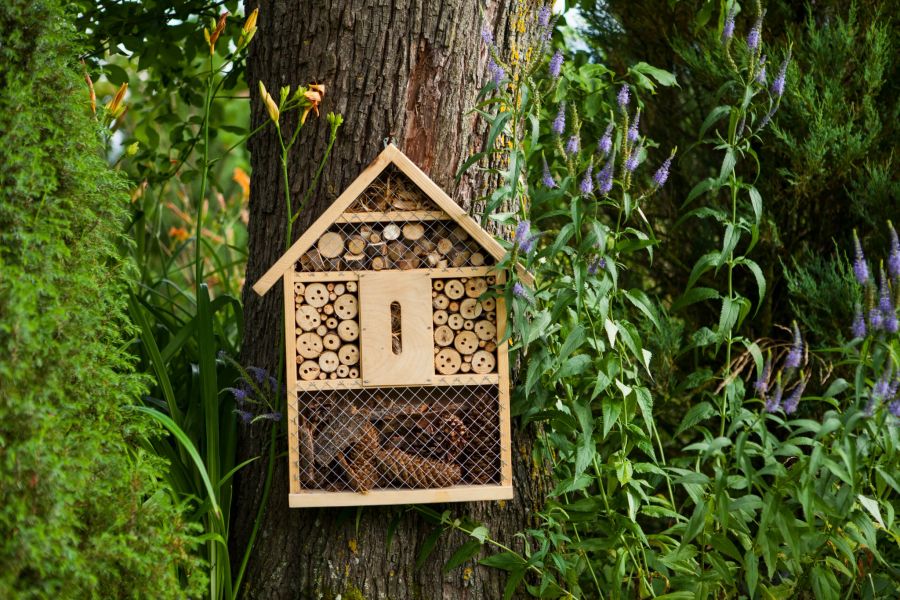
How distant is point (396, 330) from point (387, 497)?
41cm

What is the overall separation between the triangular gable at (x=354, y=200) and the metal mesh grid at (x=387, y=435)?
1.03 feet

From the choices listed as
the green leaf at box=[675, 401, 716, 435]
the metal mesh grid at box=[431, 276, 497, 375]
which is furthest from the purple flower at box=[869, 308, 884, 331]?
the metal mesh grid at box=[431, 276, 497, 375]

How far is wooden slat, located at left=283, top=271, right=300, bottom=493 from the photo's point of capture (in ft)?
7.16

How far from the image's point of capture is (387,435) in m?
2.24

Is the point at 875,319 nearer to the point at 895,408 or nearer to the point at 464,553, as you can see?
the point at 895,408

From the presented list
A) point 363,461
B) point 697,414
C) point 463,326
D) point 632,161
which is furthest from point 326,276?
point 697,414

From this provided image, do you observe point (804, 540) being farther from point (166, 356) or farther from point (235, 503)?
point (166, 356)

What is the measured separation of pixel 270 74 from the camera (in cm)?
253

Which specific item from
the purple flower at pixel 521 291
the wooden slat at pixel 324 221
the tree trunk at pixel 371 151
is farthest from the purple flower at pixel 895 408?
the wooden slat at pixel 324 221

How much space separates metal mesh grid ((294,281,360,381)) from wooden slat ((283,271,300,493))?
0.08 ft

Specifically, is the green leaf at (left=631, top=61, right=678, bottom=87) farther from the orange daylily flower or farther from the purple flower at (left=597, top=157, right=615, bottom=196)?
the orange daylily flower

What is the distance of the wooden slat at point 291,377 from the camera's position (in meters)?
2.18

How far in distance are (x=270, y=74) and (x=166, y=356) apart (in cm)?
86

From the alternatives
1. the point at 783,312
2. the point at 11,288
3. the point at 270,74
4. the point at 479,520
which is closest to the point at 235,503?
the point at 479,520
